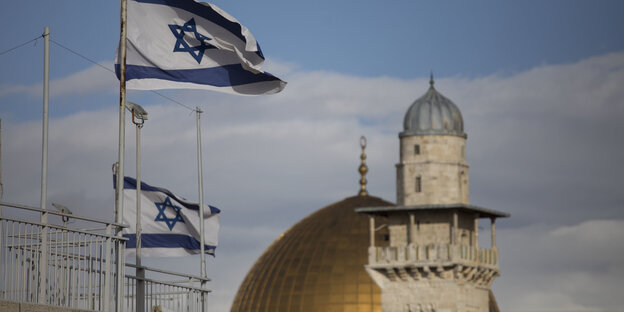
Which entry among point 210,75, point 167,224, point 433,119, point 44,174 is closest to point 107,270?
point 44,174

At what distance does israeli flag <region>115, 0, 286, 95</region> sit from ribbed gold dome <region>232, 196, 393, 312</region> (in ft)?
165

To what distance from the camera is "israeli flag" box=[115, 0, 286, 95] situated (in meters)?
27.3

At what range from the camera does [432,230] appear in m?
70.9

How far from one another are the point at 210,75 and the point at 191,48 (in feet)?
2.00

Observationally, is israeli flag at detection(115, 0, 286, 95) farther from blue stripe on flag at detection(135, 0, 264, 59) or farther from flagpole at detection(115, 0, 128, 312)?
flagpole at detection(115, 0, 128, 312)

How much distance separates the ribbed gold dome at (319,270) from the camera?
79125mm

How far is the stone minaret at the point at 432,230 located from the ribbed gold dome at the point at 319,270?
19.5ft

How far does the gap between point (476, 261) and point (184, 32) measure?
45143 mm

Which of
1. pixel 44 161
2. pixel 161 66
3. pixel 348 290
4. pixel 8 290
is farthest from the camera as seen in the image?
pixel 348 290

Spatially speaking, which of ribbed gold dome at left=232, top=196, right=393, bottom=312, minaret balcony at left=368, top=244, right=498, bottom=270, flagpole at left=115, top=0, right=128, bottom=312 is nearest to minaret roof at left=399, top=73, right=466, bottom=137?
minaret balcony at left=368, top=244, right=498, bottom=270

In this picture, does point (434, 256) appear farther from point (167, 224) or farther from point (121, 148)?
point (121, 148)

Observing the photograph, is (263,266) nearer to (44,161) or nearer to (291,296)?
(291,296)

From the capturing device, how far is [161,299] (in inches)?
1125

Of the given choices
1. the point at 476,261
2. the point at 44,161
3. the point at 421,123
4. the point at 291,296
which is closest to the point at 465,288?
the point at 476,261
